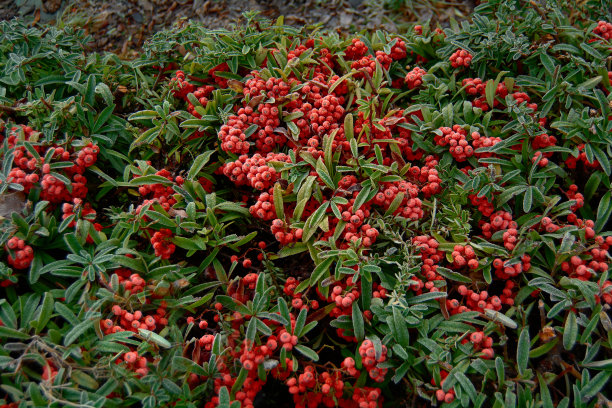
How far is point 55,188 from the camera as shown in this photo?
2441mm

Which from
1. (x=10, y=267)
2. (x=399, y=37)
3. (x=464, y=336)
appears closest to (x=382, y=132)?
(x=399, y=37)

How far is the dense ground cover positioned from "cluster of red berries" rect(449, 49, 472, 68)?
16 millimetres

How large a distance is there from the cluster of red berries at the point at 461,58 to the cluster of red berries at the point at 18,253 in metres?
2.79

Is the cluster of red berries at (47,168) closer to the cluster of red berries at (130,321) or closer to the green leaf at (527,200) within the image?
the cluster of red berries at (130,321)

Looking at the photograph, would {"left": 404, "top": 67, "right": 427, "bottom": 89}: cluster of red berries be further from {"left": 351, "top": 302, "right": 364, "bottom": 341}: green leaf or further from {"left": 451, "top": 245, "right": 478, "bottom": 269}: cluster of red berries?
{"left": 351, "top": 302, "right": 364, "bottom": 341}: green leaf

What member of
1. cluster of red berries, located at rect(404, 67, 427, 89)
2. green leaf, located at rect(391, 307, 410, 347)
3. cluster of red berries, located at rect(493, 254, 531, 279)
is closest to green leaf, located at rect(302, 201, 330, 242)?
green leaf, located at rect(391, 307, 410, 347)

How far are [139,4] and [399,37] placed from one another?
291 cm

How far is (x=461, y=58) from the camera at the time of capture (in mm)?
2979

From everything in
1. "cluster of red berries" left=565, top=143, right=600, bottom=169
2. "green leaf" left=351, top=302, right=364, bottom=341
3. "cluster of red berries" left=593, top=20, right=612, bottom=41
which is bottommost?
"green leaf" left=351, top=302, right=364, bottom=341

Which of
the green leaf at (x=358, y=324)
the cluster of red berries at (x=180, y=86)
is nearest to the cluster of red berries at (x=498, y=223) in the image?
the green leaf at (x=358, y=324)

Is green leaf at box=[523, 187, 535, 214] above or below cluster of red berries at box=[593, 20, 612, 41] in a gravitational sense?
below

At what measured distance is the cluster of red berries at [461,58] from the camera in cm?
297

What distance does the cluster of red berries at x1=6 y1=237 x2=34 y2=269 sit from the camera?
2.19 m

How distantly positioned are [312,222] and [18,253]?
4.86 ft
